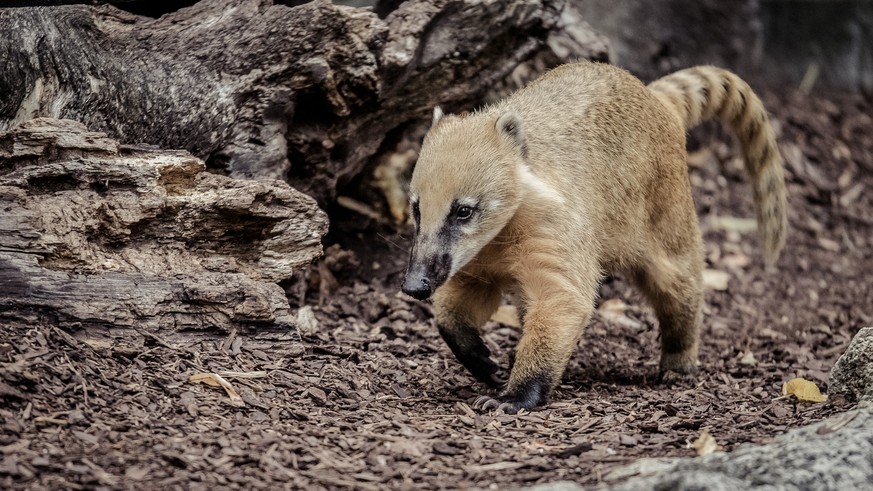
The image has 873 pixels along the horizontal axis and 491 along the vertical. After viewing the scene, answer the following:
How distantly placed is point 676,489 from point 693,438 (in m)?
1.16

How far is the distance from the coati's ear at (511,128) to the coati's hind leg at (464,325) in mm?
916

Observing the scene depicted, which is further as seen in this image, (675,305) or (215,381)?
(675,305)

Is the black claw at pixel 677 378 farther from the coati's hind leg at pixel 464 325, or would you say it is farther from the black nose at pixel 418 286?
the black nose at pixel 418 286

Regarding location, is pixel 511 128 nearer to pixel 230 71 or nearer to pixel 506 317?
pixel 230 71

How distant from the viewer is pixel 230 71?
543 centimetres

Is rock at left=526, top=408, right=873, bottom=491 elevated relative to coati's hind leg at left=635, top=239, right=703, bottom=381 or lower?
elevated

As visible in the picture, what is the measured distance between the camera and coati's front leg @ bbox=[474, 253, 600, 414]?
4.98 m

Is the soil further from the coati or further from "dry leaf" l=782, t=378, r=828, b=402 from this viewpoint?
the coati

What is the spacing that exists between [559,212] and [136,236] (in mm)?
2439

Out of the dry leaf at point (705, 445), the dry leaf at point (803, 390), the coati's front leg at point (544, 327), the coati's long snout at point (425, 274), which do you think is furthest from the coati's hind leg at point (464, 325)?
the dry leaf at point (803, 390)

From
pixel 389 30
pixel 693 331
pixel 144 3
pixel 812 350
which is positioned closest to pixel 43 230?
pixel 144 3

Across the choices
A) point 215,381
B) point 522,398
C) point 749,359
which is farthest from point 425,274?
point 749,359

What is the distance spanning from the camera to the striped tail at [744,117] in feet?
21.4

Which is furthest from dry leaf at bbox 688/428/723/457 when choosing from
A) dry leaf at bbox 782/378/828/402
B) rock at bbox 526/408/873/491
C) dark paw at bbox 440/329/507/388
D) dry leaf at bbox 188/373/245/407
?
dry leaf at bbox 188/373/245/407
